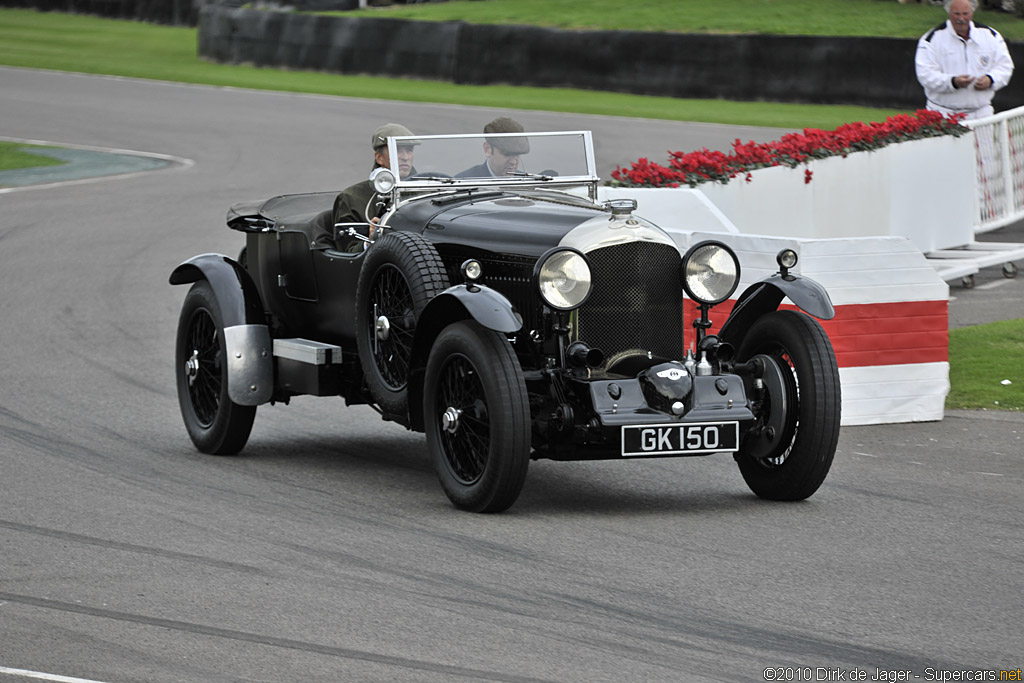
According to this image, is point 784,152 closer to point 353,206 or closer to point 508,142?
point 508,142

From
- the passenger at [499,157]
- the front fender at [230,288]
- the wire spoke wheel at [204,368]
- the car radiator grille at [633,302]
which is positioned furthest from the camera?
the wire spoke wheel at [204,368]

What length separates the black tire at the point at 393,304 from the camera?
23.4 feet

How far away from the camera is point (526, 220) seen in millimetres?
7254

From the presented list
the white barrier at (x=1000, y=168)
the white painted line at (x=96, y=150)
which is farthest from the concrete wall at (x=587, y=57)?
the white painted line at (x=96, y=150)

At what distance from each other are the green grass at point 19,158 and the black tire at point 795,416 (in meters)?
15.9

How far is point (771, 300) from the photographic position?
24.1ft

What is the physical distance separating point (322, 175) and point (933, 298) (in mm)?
11971

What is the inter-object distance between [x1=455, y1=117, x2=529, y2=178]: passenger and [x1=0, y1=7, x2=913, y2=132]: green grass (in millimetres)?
16082

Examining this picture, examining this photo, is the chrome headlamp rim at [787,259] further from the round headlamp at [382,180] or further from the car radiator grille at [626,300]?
the round headlamp at [382,180]

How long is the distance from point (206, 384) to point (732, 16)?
25.3m

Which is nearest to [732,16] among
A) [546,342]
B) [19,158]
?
[19,158]

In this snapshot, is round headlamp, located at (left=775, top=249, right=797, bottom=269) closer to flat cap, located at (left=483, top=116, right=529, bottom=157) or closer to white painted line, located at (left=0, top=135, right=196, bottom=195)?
flat cap, located at (left=483, top=116, right=529, bottom=157)

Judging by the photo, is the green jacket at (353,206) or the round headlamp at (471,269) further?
the green jacket at (353,206)

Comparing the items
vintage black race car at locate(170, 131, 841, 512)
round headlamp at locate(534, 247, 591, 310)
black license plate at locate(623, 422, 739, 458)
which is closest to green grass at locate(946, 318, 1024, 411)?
vintage black race car at locate(170, 131, 841, 512)
